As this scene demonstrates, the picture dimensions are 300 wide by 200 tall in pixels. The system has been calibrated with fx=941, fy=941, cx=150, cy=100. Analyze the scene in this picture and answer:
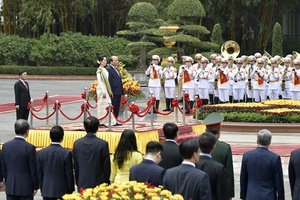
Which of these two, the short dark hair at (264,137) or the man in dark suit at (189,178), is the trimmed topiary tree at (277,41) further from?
the man in dark suit at (189,178)

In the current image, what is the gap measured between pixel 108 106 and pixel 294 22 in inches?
1377

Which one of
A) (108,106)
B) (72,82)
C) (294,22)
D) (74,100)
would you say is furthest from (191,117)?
(294,22)

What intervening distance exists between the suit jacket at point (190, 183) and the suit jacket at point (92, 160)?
8.17 ft

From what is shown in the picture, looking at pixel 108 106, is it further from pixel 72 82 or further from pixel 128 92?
pixel 72 82

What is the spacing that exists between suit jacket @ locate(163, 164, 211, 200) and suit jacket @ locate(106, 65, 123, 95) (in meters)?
11.3

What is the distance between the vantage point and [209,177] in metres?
9.48

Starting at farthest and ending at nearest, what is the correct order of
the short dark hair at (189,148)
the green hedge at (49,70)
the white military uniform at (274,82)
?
the green hedge at (49,70) < the white military uniform at (274,82) < the short dark hair at (189,148)

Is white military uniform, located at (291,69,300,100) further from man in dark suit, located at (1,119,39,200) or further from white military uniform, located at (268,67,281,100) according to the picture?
man in dark suit, located at (1,119,39,200)

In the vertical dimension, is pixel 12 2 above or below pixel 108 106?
above

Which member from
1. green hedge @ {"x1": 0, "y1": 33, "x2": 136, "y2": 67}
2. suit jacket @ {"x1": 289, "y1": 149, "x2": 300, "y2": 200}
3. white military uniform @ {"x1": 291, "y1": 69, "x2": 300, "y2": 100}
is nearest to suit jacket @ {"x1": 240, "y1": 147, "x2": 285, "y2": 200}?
suit jacket @ {"x1": 289, "y1": 149, "x2": 300, "y2": 200}

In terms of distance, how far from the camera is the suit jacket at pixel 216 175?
9492 millimetres

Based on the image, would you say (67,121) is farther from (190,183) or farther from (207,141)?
(190,183)

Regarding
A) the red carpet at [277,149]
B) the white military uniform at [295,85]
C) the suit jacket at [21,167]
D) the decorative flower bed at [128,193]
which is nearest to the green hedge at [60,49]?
the white military uniform at [295,85]

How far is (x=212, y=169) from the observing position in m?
9.51
